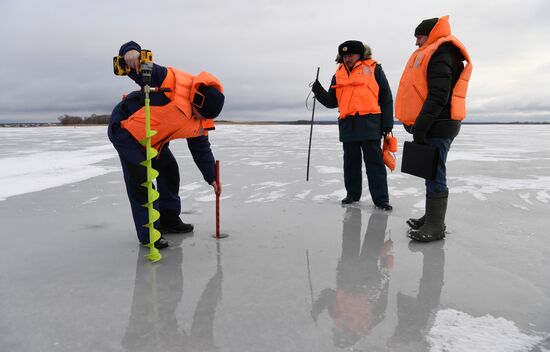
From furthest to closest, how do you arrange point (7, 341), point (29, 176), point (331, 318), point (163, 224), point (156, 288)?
point (29, 176) < point (163, 224) < point (156, 288) < point (331, 318) < point (7, 341)

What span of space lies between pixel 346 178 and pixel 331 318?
2509 millimetres

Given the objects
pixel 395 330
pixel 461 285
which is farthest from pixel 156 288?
pixel 461 285

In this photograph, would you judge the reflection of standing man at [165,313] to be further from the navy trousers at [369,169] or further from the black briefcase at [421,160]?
the navy trousers at [369,169]

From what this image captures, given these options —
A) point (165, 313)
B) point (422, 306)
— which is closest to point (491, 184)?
point (422, 306)

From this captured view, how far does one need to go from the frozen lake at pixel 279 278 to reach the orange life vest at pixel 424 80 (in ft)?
3.20

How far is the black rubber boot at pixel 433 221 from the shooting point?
112 inches

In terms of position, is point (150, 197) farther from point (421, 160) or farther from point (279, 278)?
point (421, 160)

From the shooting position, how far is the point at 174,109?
244cm

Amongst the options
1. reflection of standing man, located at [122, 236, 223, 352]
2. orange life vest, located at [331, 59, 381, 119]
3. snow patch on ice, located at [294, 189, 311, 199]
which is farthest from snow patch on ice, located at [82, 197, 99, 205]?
orange life vest, located at [331, 59, 381, 119]

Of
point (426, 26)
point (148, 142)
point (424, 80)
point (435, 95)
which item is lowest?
point (148, 142)

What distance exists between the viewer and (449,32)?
2.76m

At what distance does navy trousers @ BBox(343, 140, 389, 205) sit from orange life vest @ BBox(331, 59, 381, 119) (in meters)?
0.35

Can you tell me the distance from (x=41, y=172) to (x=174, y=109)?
14.9ft

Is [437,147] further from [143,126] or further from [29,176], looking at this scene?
[29,176]
